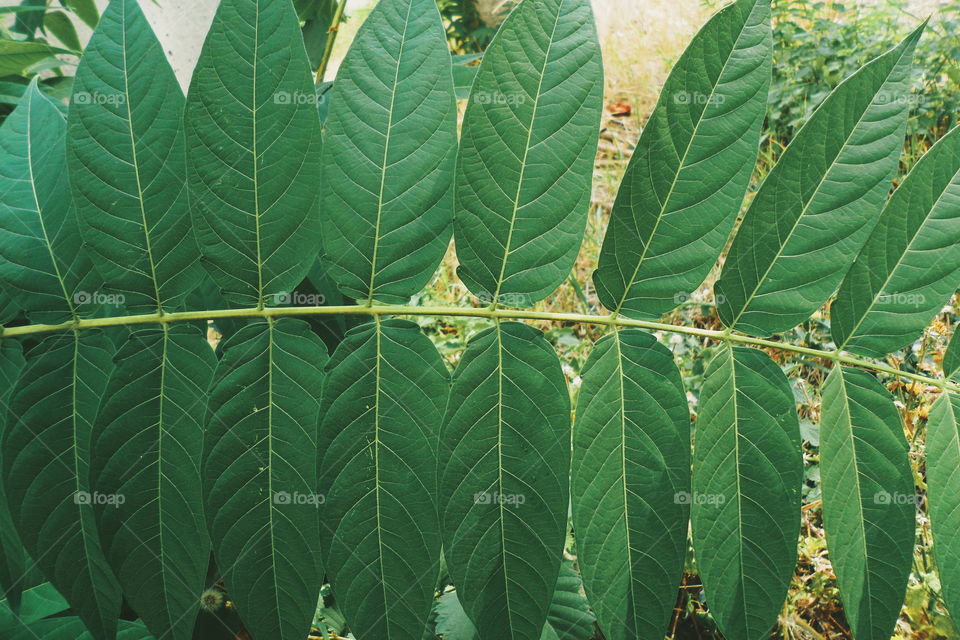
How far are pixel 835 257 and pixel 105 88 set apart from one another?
2.70 ft

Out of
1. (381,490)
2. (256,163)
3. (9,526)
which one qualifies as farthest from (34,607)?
(256,163)

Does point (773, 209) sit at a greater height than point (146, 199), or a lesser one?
greater

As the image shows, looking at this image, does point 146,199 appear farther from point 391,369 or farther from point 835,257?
point 835,257

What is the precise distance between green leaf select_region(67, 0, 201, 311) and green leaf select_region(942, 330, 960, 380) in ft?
2.89

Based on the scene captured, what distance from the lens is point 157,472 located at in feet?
2.36

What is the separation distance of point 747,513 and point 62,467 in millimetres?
737

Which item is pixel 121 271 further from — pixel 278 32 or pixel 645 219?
pixel 645 219

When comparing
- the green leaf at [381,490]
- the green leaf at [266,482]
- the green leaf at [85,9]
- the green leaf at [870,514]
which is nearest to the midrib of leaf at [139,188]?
the green leaf at [266,482]

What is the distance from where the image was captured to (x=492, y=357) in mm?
729

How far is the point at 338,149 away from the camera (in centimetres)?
72

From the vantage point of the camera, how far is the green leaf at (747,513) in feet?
2.36

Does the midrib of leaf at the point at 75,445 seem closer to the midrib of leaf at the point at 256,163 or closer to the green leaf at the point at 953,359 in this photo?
the midrib of leaf at the point at 256,163

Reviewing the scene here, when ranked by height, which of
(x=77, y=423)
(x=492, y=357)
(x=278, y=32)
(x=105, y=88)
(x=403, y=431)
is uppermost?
(x=278, y=32)

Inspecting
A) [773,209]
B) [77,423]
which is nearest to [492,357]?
[773,209]
